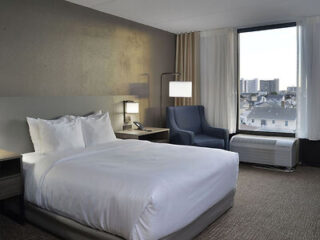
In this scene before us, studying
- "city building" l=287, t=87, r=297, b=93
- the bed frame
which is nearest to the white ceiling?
"city building" l=287, t=87, r=297, b=93

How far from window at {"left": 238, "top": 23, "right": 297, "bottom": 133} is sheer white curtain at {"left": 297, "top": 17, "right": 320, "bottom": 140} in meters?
0.23

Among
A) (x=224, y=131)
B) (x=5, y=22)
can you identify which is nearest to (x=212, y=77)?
(x=224, y=131)

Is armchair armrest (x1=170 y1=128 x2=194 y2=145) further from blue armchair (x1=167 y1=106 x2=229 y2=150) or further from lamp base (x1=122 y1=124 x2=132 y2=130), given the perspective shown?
lamp base (x1=122 y1=124 x2=132 y2=130)

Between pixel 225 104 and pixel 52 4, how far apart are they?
363cm

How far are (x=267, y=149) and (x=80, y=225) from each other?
12.4 ft

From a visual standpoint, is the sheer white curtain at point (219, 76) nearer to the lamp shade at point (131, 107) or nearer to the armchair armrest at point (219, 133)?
the armchair armrest at point (219, 133)

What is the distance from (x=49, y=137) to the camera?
11.0ft

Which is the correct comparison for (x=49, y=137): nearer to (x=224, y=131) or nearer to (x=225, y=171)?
(x=225, y=171)

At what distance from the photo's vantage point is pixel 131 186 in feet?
7.18

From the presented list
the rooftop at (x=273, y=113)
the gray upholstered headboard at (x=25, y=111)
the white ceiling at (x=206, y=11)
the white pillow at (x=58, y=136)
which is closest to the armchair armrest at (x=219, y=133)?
the rooftop at (x=273, y=113)

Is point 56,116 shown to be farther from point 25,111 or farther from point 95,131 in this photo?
point 95,131

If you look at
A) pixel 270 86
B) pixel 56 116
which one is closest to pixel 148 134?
pixel 56 116

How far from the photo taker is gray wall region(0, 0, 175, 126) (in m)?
3.52

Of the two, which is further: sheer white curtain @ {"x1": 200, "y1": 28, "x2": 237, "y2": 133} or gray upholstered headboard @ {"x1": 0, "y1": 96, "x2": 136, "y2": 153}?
sheer white curtain @ {"x1": 200, "y1": 28, "x2": 237, "y2": 133}
